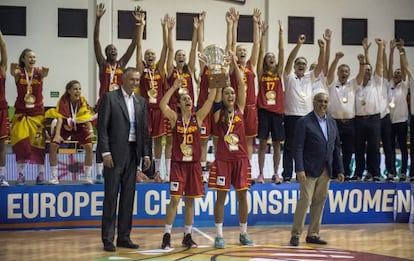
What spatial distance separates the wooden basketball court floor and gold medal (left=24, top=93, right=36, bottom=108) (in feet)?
5.95

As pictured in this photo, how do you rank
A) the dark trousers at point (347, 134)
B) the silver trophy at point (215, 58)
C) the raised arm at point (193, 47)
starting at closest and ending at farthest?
the silver trophy at point (215, 58) < the raised arm at point (193, 47) < the dark trousers at point (347, 134)

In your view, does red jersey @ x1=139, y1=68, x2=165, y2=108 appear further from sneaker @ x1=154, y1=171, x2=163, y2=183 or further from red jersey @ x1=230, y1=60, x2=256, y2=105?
red jersey @ x1=230, y1=60, x2=256, y2=105

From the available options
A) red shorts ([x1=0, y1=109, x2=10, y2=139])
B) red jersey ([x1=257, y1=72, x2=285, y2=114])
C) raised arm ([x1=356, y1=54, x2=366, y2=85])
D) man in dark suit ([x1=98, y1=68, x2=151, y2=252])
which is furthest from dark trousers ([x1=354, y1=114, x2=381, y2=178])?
red shorts ([x1=0, y1=109, x2=10, y2=139])

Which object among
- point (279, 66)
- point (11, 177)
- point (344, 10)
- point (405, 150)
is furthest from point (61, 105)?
point (344, 10)

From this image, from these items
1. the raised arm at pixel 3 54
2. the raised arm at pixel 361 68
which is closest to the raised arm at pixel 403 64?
the raised arm at pixel 361 68

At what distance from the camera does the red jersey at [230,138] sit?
7195 mm

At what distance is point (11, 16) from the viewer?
1867 cm

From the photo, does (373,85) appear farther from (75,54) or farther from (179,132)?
(75,54)

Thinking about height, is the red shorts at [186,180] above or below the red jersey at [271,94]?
below

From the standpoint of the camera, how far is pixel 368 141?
965cm

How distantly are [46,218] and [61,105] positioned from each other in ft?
5.42

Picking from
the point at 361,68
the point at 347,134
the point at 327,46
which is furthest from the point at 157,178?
the point at 361,68

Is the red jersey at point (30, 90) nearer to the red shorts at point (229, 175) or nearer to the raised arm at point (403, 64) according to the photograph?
the red shorts at point (229, 175)

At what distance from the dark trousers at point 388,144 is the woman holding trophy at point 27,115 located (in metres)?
5.41
